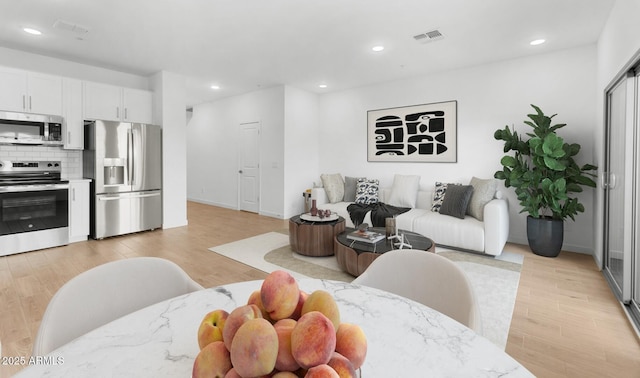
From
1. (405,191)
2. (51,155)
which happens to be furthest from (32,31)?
(405,191)

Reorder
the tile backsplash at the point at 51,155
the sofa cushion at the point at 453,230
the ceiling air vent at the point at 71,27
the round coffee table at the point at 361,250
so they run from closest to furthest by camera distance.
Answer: the round coffee table at the point at 361,250, the ceiling air vent at the point at 71,27, the sofa cushion at the point at 453,230, the tile backsplash at the point at 51,155

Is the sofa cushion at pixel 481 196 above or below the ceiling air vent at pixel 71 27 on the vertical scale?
below

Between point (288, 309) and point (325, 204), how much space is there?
199 inches

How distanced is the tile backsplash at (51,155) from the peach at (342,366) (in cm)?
554

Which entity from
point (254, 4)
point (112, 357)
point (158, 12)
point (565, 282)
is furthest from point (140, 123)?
point (565, 282)

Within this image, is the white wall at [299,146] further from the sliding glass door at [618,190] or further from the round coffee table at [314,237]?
the sliding glass door at [618,190]

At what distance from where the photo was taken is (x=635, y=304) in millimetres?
2391

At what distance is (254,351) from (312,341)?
8 cm

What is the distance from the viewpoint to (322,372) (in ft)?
1.39

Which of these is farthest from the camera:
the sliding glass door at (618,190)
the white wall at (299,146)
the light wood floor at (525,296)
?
the white wall at (299,146)

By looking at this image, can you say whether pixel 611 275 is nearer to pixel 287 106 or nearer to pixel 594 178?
pixel 594 178

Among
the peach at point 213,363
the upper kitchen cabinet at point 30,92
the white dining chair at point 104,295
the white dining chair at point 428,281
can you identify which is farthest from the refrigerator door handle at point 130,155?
the peach at point 213,363

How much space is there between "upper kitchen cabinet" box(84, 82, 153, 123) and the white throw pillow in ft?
14.3

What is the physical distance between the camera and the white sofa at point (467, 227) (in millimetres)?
3719
